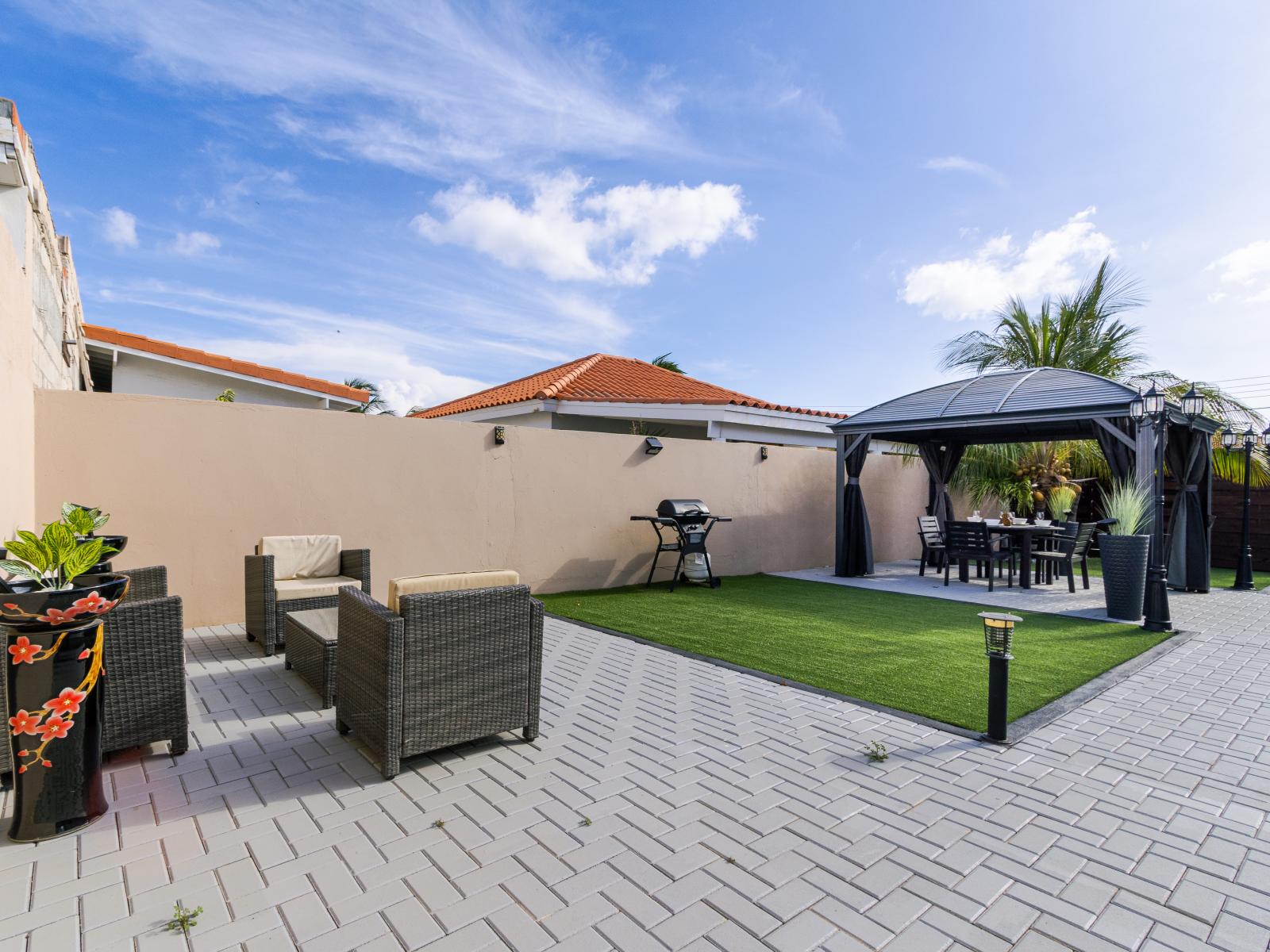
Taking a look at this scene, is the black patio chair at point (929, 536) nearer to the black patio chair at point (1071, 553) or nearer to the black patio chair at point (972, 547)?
the black patio chair at point (972, 547)

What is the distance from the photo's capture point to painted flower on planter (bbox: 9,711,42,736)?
2.15 m

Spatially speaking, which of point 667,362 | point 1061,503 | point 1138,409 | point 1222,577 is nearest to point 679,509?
point 1138,409

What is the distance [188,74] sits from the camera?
7086 millimetres

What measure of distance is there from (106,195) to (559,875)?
11.0 metres

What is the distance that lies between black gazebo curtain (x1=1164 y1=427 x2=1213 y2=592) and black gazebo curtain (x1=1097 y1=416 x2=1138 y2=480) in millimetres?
1512

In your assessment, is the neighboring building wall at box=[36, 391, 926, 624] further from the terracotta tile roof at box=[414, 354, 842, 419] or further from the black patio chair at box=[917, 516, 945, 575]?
the black patio chair at box=[917, 516, 945, 575]

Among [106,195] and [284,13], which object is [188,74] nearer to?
[284,13]

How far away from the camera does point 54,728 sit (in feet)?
7.24

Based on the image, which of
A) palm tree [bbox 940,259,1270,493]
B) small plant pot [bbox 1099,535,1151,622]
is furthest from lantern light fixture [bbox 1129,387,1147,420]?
palm tree [bbox 940,259,1270,493]

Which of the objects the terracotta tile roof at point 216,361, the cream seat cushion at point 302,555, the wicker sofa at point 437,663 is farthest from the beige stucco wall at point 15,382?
the terracotta tile roof at point 216,361

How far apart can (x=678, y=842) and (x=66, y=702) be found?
7.28 ft

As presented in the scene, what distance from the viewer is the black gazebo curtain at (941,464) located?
11656mm

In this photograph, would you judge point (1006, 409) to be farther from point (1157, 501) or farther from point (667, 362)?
point (667, 362)

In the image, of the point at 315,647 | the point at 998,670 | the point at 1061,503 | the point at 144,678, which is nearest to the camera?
the point at 144,678
